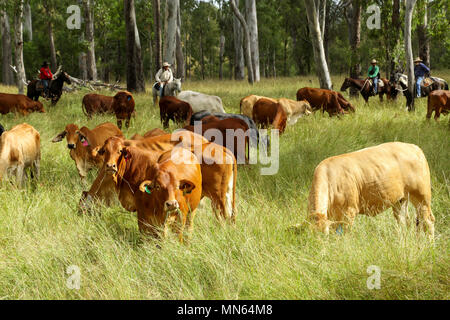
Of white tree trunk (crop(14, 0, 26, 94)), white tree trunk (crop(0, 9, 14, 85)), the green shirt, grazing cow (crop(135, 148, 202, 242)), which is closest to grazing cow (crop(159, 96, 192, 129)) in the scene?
grazing cow (crop(135, 148, 202, 242))

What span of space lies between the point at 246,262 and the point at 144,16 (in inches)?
1438

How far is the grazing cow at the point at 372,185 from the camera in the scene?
4812 millimetres

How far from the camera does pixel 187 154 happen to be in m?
5.09

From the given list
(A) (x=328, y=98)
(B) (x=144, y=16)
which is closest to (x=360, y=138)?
Answer: (A) (x=328, y=98)

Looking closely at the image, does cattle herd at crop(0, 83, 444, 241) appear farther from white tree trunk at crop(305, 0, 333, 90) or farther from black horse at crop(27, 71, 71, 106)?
white tree trunk at crop(305, 0, 333, 90)

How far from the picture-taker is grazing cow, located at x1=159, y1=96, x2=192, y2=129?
1198 cm

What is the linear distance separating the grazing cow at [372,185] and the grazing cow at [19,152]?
4945mm

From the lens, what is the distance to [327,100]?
46.8 ft

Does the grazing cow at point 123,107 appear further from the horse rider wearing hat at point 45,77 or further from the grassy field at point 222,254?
the horse rider wearing hat at point 45,77

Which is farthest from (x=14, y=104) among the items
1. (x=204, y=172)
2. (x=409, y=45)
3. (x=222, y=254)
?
(x=409, y=45)

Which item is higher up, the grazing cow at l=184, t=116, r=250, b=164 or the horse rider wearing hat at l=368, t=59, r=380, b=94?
the horse rider wearing hat at l=368, t=59, r=380, b=94

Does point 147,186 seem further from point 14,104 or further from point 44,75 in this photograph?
point 44,75

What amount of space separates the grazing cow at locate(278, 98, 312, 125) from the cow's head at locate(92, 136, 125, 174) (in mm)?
7625

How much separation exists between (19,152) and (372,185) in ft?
18.0
